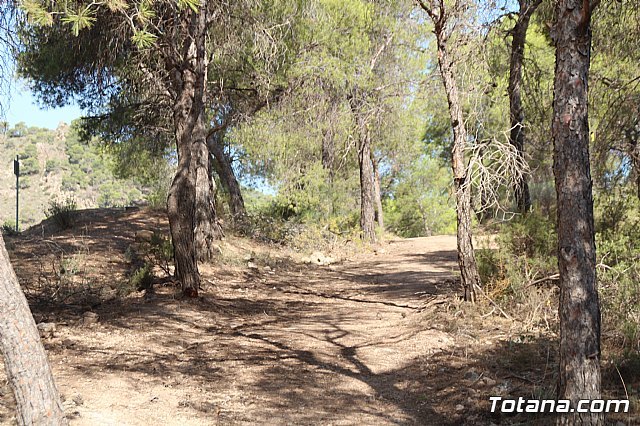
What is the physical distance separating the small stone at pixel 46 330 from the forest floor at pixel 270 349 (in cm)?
5

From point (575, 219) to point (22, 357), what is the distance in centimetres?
374

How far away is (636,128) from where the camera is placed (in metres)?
7.82

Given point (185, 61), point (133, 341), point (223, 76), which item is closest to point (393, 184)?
point (223, 76)

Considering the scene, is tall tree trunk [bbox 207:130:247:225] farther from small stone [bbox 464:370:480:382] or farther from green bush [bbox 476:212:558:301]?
small stone [bbox 464:370:480:382]

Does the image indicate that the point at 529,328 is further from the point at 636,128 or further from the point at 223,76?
the point at 223,76

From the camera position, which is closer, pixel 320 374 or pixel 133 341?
pixel 320 374

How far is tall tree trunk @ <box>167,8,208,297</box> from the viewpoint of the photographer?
933 centimetres

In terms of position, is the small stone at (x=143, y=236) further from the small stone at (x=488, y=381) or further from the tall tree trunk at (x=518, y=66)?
the small stone at (x=488, y=381)

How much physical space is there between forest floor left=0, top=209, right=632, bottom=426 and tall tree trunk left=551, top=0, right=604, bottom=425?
77 cm

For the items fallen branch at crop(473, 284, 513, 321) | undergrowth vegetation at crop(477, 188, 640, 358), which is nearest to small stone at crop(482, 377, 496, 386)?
undergrowth vegetation at crop(477, 188, 640, 358)

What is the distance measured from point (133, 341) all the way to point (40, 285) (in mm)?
2337

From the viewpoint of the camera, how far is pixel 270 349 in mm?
7141

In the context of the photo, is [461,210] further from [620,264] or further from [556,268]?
[620,264]

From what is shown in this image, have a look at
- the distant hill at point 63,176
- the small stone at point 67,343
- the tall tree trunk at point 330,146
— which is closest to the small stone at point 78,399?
the small stone at point 67,343
